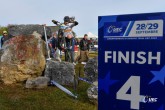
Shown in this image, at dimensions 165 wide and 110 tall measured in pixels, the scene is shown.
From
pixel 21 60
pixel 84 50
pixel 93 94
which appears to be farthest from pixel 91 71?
pixel 84 50

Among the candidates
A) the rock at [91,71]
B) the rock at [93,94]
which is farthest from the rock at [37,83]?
the rock at [93,94]

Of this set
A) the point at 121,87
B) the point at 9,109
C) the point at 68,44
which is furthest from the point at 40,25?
the point at 121,87

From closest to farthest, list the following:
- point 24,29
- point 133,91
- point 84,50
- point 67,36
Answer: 1. point 133,91
2. point 67,36
3. point 24,29
4. point 84,50

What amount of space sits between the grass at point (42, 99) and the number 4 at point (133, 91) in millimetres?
2948

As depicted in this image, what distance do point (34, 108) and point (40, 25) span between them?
8.39 metres

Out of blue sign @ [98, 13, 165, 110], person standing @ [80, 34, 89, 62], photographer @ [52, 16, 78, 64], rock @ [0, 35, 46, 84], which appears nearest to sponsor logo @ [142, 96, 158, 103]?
blue sign @ [98, 13, 165, 110]

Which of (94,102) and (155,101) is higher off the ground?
(155,101)

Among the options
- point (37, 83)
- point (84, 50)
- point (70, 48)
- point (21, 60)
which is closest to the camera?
point (37, 83)

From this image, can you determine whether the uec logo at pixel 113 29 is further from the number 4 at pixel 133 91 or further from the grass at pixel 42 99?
the grass at pixel 42 99

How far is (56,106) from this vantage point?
7.19 m

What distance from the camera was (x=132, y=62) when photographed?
13.6 feet

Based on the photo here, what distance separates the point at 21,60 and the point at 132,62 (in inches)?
234

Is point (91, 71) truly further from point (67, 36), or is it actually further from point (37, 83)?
point (67, 36)

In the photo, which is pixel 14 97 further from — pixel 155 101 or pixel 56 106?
pixel 155 101
